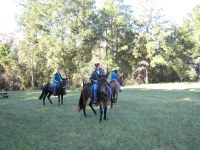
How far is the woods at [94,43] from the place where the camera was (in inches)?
1560

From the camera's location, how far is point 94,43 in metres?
44.4

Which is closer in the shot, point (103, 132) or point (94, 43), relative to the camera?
point (103, 132)

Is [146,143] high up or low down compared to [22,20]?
down

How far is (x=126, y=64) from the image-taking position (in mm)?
50062

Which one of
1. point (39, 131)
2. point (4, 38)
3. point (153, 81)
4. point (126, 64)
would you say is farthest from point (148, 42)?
point (39, 131)

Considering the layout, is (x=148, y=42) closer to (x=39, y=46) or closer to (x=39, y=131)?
(x=39, y=46)

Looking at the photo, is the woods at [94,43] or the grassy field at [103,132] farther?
the woods at [94,43]

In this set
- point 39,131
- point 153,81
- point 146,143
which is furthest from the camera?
point 153,81

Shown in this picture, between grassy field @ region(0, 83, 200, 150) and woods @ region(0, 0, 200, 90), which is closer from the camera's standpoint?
grassy field @ region(0, 83, 200, 150)

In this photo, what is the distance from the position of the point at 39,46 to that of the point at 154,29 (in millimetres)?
20635

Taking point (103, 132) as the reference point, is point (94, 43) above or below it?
above

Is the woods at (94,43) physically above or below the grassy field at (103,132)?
above

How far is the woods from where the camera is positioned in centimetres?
3962

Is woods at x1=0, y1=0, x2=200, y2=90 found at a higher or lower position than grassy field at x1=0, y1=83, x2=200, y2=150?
higher
